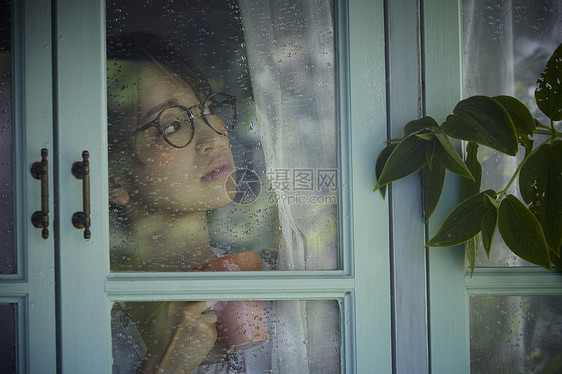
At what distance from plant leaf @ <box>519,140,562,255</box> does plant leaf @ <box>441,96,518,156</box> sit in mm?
160

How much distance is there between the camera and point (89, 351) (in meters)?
1.18

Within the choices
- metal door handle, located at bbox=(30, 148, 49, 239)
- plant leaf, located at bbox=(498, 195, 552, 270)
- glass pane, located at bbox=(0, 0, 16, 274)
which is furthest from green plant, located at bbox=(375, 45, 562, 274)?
glass pane, located at bbox=(0, 0, 16, 274)

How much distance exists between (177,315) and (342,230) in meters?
0.52

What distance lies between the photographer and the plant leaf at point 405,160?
104cm

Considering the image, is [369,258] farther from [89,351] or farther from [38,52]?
[38,52]

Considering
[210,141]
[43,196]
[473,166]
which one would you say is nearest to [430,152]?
[473,166]

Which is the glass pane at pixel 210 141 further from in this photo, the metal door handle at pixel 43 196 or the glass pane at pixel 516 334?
the glass pane at pixel 516 334

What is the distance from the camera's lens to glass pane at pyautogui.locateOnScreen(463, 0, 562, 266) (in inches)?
48.3

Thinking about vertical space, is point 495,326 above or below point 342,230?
below

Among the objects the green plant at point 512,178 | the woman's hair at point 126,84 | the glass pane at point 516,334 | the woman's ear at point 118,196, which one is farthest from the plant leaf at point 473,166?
the woman's ear at point 118,196

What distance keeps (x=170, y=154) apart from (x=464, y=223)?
788 millimetres

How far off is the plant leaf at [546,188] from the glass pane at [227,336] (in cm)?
56

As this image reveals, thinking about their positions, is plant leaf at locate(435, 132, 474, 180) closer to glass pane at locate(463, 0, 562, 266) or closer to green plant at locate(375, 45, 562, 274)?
green plant at locate(375, 45, 562, 274)

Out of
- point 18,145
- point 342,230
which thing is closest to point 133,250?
point 18,145
